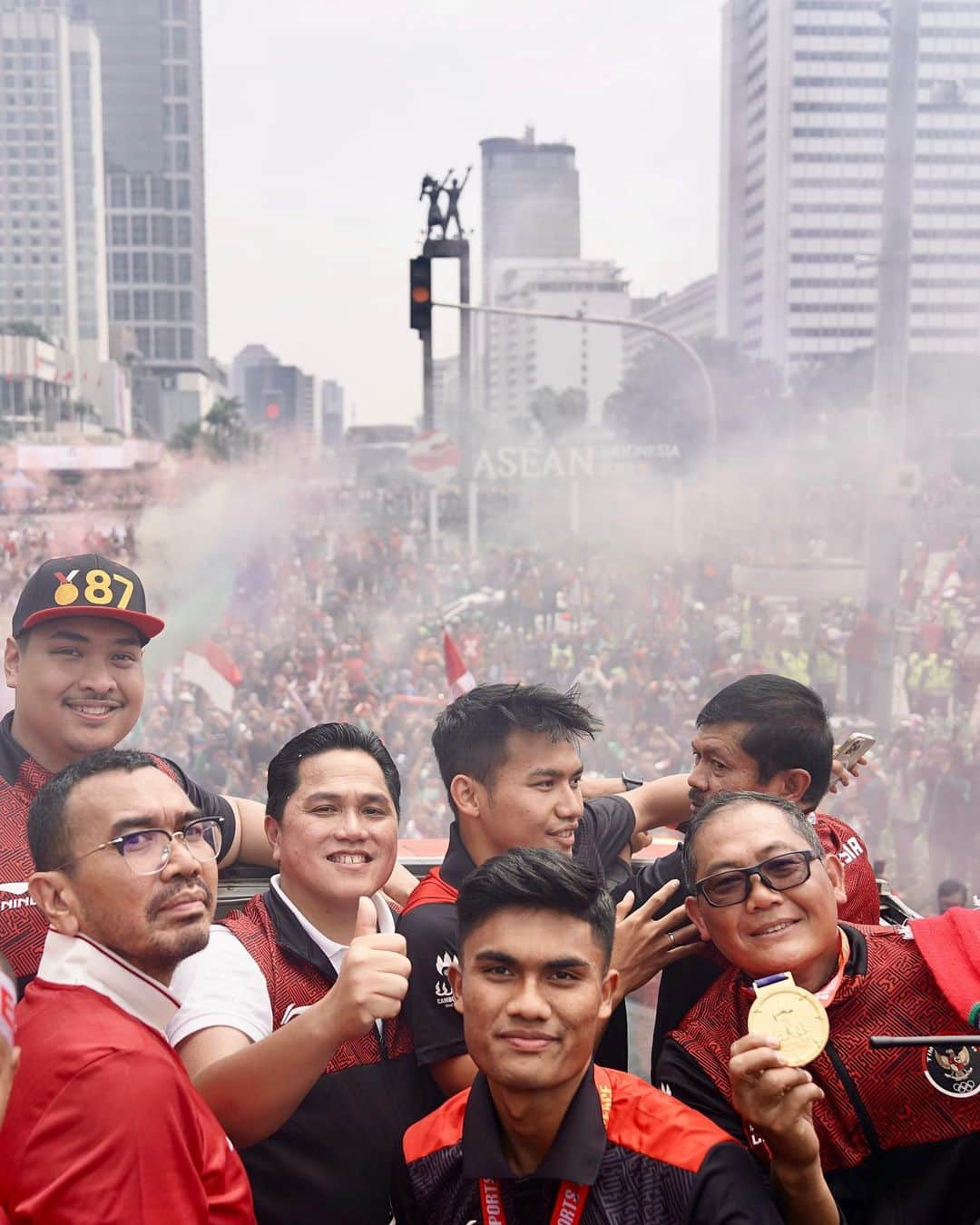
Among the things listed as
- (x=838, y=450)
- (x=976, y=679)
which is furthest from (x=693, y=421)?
(x=976, y=679)

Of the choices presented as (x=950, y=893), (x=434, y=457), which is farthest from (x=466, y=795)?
(x=434, y=457)

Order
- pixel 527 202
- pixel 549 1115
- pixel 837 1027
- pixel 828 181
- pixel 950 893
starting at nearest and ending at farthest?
pixel 549 1115 < pixel 837 1027 < pixel 950 893 < pixel 828 181 < pixel 527 202

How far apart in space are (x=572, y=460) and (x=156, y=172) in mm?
23528

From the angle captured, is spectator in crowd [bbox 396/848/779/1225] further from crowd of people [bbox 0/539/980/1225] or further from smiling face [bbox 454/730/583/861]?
smiling face [bbox 454/730/583/861]

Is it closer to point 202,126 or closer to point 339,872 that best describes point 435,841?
point 339,872

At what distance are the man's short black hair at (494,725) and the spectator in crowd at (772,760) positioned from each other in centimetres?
29

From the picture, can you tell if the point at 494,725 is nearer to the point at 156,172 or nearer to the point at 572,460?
the point at 572,460

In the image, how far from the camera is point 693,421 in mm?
26172

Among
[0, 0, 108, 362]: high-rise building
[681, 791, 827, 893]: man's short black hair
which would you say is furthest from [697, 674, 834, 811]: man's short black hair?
[0, 0, 108, 362]: high-rise building

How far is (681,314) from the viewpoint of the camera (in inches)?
1264

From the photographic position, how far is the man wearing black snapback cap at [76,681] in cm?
273

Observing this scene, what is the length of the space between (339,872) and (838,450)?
24.0 metres

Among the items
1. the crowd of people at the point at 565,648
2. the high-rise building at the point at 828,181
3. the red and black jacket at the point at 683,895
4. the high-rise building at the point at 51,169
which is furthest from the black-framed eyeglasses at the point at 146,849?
the high-rise building at the point at 51,169

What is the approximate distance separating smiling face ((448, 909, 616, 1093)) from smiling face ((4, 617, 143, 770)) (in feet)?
4.03
